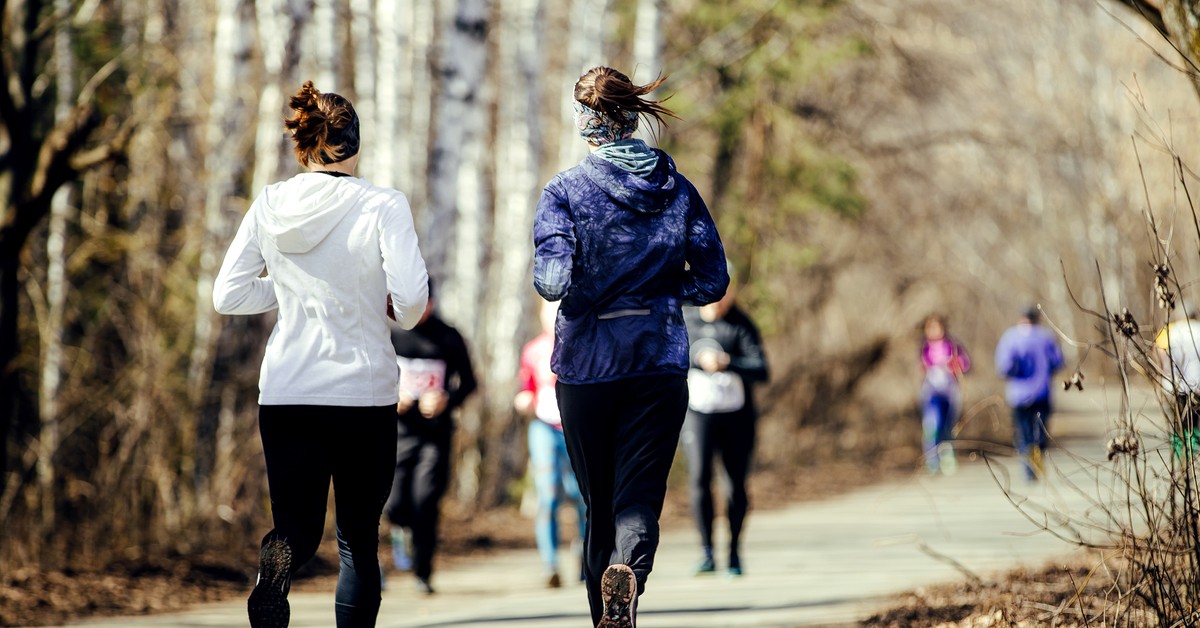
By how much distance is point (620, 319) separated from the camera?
540 centimetres

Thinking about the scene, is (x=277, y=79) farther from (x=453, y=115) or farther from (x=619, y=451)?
(x=619, y=451)

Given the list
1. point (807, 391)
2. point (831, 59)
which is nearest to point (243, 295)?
point (831, 59)

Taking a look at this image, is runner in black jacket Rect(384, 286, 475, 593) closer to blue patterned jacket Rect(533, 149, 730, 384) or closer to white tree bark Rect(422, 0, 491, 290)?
blue patterned jacket Rect(533, 149, 730, 384)

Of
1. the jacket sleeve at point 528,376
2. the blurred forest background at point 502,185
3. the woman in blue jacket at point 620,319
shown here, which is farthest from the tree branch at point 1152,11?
the jacket sleeve at point 528,376

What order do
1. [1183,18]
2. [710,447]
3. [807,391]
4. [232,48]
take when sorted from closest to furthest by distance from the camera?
[1183,18] < [710,447] < [232,48] < [807,391]

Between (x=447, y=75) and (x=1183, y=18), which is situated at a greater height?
(x=447, y=75)

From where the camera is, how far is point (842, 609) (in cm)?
822

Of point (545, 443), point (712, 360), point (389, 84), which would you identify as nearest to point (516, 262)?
point (389, 84)

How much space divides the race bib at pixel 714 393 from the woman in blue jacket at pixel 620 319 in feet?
13.8

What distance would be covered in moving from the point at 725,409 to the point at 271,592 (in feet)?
16.9

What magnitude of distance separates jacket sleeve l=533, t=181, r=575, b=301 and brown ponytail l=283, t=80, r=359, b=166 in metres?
0.72

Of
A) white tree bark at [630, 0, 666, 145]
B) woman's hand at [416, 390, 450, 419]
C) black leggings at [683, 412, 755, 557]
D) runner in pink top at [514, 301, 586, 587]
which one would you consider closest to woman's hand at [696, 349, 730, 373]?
black leggings at [683, 412, 755, 557]

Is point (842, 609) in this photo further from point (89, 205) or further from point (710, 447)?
point (89, 205)

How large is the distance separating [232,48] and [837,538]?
6420 millimetres
